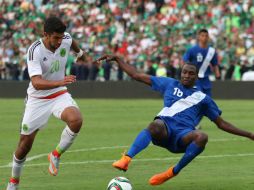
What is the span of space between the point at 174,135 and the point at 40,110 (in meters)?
1.73

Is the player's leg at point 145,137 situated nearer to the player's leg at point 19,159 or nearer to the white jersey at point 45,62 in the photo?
the player's leg at point 19,159

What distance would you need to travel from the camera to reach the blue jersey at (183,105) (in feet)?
35.6

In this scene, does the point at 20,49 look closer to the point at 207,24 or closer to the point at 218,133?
the point at 207,24

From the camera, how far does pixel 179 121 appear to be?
1079cm

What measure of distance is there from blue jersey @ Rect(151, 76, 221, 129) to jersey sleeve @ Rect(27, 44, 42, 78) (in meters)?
1.49

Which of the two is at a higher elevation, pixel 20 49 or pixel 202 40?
pixel 202 40

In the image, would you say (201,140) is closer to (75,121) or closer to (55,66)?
(75,121)

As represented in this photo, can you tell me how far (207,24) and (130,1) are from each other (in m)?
5.12

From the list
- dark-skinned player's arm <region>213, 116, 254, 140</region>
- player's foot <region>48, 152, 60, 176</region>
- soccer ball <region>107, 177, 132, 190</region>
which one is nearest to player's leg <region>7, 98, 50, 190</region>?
player's foot <region>48, 152, 60, 176</region>

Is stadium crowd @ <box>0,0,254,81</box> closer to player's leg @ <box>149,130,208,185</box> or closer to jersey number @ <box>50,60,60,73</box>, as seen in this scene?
jersey number @ <box>50,60,60,73</box>

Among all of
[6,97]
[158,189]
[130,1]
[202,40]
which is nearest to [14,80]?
[6,97]

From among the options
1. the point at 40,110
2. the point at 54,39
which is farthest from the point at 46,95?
the point at 54,39

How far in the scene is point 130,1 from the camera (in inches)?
1543

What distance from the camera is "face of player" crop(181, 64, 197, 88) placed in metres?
10.9
